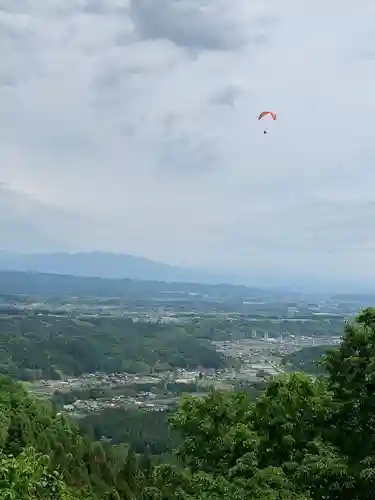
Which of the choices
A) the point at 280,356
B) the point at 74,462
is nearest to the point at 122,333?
the point at 280,356

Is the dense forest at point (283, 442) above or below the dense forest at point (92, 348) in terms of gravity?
above

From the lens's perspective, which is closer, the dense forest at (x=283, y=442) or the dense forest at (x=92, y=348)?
the dense forest at (x=283, y=442)

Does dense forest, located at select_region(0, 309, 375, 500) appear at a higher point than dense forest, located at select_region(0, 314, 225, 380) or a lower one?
higher

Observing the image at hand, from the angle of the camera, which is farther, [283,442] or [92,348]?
[92,348]

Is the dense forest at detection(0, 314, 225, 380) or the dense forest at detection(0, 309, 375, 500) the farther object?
the dense forest at detection(0, 314, 225, 380)
